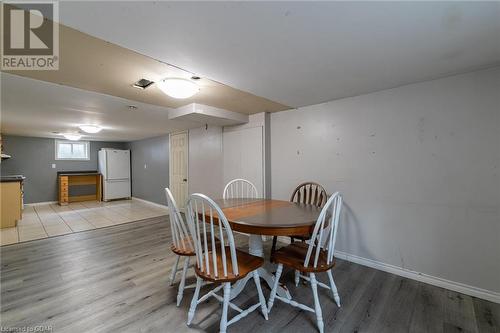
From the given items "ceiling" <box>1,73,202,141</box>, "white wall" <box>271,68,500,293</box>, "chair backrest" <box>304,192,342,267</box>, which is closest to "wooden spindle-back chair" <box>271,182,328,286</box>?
"white wall" <box>271,68,500,293</box>

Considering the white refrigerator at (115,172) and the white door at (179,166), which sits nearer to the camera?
the white door at (179,166)

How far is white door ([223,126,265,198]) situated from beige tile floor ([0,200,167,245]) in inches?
99.3

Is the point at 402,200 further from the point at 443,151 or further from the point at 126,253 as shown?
the point at 126,253

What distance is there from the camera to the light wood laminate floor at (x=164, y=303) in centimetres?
160

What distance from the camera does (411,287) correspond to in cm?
208

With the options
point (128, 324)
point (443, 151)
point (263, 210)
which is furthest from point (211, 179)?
point (443, 151)

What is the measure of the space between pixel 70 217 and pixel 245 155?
439cm

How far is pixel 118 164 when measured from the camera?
22.8 ft

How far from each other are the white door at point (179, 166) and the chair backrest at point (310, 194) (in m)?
3.00

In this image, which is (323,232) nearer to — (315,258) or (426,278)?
(315,258)

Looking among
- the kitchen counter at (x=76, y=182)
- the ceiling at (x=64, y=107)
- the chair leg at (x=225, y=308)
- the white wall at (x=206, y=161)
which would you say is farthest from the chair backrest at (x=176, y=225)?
the kitchen counter at (x=76, y=182)

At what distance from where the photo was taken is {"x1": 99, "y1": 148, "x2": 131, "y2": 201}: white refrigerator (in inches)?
264

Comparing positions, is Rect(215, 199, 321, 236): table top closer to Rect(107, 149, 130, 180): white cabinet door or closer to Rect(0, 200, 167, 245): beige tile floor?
Rect(0, 200, 167, 245): beige tile floor

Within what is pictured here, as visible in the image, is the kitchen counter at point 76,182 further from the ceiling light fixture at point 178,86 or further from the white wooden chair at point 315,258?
the white wooden chair at point 315,258
